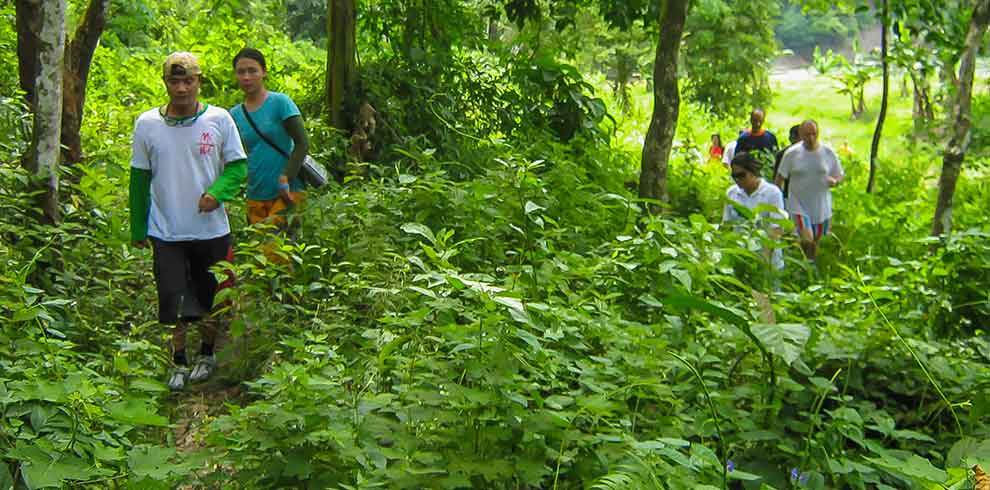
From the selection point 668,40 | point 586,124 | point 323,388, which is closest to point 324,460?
point 323,388

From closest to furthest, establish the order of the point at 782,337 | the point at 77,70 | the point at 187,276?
the point at 782,337
the point at 187,276
the point at 77,70

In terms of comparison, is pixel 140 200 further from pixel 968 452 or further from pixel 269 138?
pixel 968 452

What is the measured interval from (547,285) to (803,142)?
6037mm

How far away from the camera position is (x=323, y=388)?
144 inches

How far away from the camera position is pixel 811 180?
1001cm

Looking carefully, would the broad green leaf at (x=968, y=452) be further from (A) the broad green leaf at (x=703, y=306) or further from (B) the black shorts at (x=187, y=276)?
A: (B) the black shorts at (x=187, y=276)

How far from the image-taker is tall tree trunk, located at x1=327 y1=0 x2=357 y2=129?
10.3 metres

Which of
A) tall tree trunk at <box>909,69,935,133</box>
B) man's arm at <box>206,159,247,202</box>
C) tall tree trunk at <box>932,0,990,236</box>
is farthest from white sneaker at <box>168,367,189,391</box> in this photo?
A: tall tree trunk at <box>909,69,935,133</box>

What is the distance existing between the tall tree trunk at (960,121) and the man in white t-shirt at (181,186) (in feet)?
17.1

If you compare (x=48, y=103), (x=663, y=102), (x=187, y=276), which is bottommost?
(x=187, y=276)

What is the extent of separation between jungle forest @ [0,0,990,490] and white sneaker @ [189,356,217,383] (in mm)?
27

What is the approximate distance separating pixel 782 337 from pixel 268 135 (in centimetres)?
344

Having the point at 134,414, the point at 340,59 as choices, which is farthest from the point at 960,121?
the point at 134,414

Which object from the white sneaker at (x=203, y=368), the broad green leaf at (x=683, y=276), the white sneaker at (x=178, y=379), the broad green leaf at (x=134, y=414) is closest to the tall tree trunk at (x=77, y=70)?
the white sneaker at (x=203, y=368)
